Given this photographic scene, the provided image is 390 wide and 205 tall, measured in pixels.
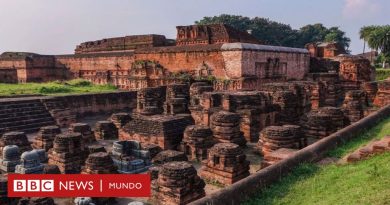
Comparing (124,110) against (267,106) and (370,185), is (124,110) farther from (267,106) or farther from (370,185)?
(370,185)

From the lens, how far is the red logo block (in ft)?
20.8

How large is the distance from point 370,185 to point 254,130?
6280 mm

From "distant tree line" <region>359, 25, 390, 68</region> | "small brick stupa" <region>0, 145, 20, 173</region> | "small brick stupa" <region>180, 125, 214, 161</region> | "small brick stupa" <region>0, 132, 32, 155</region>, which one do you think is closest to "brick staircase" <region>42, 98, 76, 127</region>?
"small brick stupa" <region>0, 132, 32, 155</region>

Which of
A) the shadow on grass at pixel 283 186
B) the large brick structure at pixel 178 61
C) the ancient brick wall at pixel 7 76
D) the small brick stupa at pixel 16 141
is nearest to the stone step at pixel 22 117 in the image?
the small brick stupa at pixel 16 141

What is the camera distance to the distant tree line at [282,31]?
1921 inches

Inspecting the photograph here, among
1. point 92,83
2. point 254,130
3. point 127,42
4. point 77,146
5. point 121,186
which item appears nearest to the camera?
point 121,186

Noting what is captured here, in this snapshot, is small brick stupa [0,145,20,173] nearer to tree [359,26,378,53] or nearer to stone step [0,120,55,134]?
stone step [0,120,55,134]

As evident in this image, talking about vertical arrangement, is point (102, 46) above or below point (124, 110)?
above

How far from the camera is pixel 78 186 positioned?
6422mm

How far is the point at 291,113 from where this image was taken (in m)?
12.4

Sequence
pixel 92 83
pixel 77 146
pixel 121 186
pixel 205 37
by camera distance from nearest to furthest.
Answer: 1. pixel 121 186
2. pixel 77 146
3. pixel 205 37
4. pixel 92 83

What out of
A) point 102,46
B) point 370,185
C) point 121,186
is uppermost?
point 102,46

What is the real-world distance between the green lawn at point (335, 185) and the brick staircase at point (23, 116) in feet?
32.7

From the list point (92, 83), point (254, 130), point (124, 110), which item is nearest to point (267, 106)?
point (254, 130)
